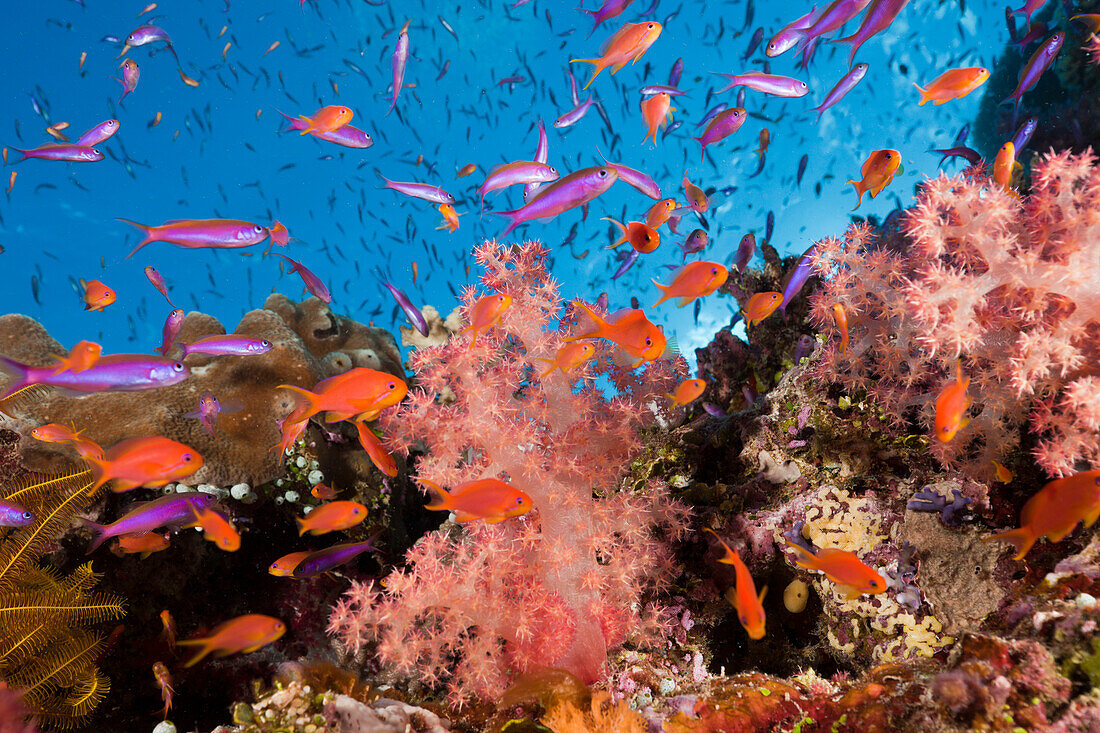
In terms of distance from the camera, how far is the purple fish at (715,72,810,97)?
436 cm

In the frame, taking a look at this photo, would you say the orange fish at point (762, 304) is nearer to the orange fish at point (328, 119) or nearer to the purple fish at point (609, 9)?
the purple fish at point (609, 9)

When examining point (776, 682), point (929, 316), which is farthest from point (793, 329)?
point (776, 682)

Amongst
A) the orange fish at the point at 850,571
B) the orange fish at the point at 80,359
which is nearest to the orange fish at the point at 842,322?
the orange fish at the point at 850,571

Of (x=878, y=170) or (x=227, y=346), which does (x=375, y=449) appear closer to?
(x=227, y=346)

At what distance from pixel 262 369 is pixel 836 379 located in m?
5.42

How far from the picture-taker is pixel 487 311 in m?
2.96

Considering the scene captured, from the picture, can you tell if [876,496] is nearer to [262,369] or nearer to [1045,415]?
[1045,415]

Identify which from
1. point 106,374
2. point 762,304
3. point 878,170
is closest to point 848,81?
point 878,170

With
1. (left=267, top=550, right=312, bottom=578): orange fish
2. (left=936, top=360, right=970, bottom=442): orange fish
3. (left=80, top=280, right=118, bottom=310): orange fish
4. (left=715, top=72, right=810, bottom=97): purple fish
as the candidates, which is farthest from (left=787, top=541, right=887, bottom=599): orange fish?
(left=80, top=280, right=118, bottom=310): orange fish

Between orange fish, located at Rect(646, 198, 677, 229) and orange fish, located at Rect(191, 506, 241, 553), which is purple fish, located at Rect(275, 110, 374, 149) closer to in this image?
orange fish, located at Rect(646, 198, 677, 229)

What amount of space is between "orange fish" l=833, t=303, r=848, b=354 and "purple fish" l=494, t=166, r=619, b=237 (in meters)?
1.69

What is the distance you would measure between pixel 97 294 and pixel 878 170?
6988mm

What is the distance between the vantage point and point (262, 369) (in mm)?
5105

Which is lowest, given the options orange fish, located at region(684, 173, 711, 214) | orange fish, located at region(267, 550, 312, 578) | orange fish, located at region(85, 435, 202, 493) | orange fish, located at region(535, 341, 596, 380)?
orange fish, located at region(267, 550, 312, 578)
